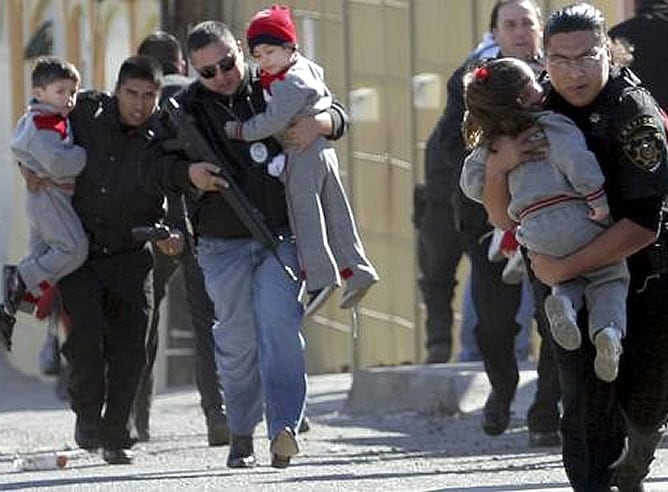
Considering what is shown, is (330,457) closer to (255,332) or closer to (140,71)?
(255,332)

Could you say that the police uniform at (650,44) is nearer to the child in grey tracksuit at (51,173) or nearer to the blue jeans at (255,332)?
the blue jeans at (255,332)

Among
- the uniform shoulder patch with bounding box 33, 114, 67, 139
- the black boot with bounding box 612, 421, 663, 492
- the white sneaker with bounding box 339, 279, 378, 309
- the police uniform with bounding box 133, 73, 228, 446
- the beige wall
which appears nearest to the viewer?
the black boot with bounding box 612, 421, 663, 492

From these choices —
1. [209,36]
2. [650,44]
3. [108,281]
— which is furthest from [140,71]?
[650,44]

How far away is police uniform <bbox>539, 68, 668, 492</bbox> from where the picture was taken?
24.8 ft

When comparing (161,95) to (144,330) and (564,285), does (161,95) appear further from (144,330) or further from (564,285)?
(564,285)

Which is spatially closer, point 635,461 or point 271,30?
point 635,461

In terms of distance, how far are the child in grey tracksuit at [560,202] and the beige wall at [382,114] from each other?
8.22 m

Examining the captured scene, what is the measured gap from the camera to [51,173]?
11133 millimetres

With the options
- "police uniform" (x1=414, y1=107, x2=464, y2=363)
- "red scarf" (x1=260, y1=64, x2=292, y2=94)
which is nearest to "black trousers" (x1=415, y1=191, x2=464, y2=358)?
"police uniform" (x1=414, y1=107, x2=464, y2=363)

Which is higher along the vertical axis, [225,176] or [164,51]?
[164,51]

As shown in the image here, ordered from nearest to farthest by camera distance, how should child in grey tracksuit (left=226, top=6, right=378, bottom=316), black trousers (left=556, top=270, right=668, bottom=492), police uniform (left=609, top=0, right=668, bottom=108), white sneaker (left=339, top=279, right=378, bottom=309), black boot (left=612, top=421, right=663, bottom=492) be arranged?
1. black trousers (left=556, top=270, right=668, bottom=492)
2. black boot (left=612, top=421, right=663, bottom=492)
3. police uniform (left=609, top=0, right=668, bottom=108)
4. child in grey tracksuit (left=226, top=6, right=378, bottom=316)
5. white sneaker (left=339, top=279, right=378, bottom=309)

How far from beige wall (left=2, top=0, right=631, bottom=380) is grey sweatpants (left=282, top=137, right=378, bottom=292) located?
5.71 meters

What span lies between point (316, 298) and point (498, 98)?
8.98ft

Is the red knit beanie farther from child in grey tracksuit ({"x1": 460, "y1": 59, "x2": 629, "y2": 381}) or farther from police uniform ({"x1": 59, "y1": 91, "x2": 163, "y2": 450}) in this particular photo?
child in grey tracksuit ({"x1": 460, "y1": 59, "x2": 629, "y2": 381})
